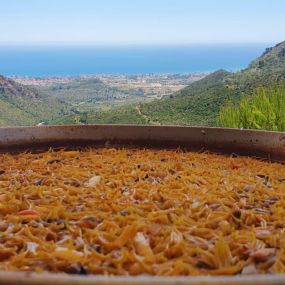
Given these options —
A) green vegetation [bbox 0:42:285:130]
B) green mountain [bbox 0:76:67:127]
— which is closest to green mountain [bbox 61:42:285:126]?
green vegetation [bbox 0:42:285:130]

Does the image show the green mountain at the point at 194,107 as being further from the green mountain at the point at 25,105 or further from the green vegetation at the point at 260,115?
the green vegetation at the point at 260,115

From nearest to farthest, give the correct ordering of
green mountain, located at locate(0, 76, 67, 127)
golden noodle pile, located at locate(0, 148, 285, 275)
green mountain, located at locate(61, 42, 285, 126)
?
golden noodle pile, located at locate(0, 148, 285, 275), green mountain, located at locate(61, 42, 285, 126), green mountain, located at locate(0, 76, 67, 127)

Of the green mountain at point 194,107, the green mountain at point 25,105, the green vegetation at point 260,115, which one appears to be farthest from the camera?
the green mountain at point 25,105

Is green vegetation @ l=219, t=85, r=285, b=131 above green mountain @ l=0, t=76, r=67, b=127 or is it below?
above

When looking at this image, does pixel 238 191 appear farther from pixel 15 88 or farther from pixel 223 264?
pixel 15 88

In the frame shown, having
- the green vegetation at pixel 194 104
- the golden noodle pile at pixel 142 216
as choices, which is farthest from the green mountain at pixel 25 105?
the golden noodle pile at pixel 142 216

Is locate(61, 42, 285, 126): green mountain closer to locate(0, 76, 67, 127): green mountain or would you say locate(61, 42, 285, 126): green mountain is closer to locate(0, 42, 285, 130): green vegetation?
locate(0, 42, 285, 130): green vegetation
